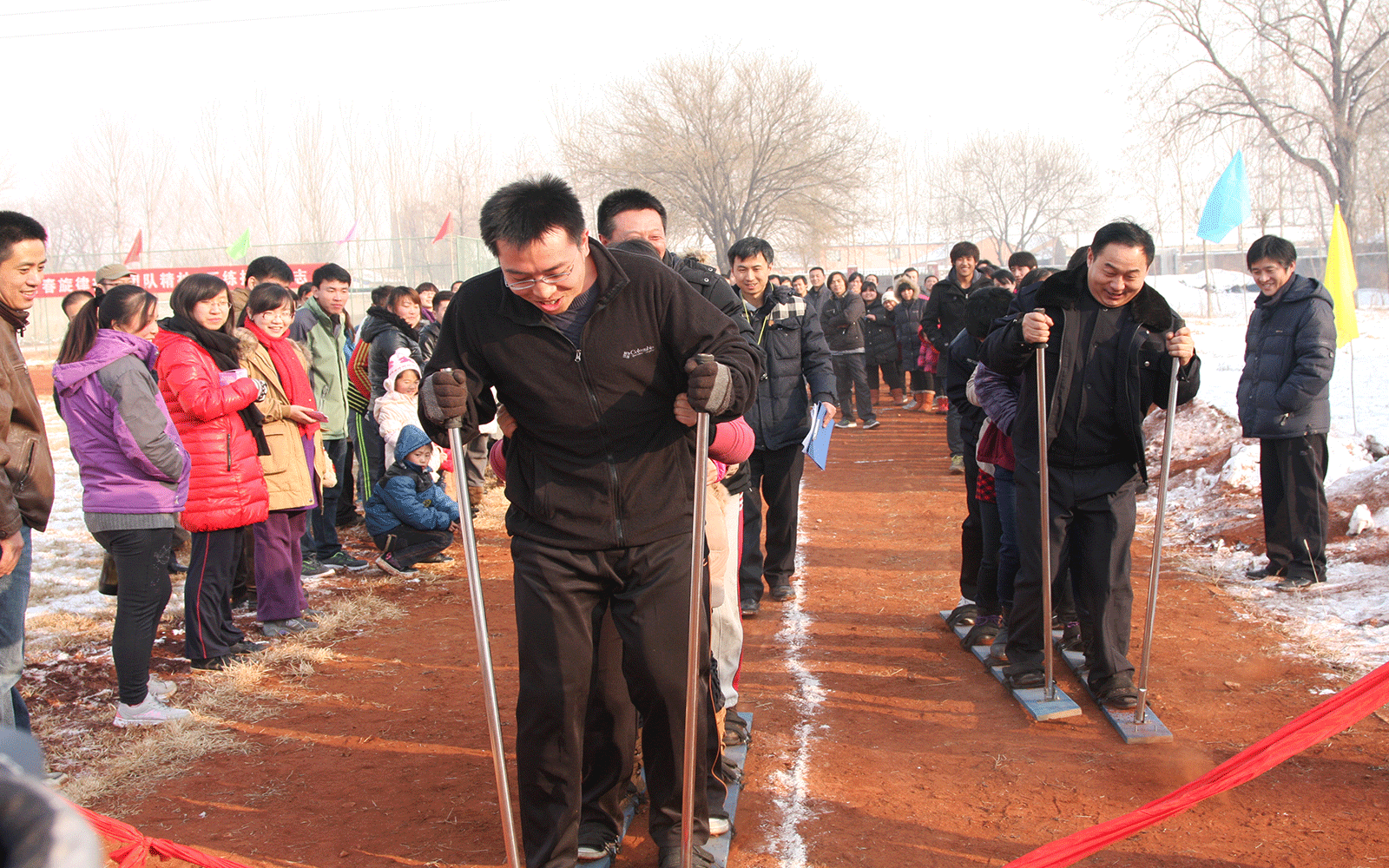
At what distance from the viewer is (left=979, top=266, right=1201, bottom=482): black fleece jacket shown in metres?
4.56

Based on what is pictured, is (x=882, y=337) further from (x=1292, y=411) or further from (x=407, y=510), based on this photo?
(x=407, y=510)

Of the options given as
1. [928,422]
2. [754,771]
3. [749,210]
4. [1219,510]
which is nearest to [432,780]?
[754,771]

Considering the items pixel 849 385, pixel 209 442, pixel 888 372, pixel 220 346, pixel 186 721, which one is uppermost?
pixel 220 346

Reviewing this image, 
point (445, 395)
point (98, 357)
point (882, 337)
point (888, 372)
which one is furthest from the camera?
point (888, 372)

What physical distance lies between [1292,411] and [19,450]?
7015mm

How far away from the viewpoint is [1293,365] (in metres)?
6.54

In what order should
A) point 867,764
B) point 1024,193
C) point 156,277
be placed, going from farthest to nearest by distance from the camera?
point 1024,193, point 156,277, point 867,764

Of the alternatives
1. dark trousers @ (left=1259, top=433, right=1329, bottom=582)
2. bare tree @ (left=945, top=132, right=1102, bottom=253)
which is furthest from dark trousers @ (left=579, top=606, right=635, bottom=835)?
bare tree @ (left=945, top=132, right=1102, bottom=253)

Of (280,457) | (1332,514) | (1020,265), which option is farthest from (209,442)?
(1332,514)

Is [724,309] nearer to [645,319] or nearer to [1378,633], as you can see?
[645,319]

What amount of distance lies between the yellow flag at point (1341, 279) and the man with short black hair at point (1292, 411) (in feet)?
11.1

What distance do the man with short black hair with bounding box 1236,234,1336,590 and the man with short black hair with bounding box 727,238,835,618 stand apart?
2.97 m

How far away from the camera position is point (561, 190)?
3.01 metres

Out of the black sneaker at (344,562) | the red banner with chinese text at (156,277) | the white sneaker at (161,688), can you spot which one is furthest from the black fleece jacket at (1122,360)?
the red banner with chinese text at (156,277)
